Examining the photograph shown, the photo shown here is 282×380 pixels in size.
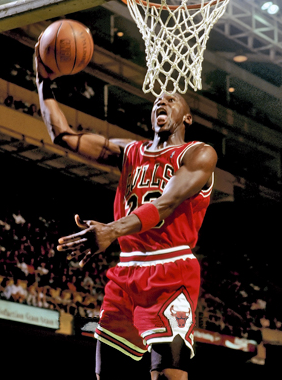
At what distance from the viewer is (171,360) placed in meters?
2.63

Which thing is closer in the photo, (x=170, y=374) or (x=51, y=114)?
(x=170, y=374)

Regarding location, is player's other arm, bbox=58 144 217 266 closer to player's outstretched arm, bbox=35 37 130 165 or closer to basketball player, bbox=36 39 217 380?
basketball player, bbox=36 39 217 380

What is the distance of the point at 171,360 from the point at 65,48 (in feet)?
5.88

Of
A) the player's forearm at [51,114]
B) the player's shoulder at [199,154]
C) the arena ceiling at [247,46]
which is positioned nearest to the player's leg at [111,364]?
the player's shoulder at [199,154]

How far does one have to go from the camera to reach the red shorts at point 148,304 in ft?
8.94

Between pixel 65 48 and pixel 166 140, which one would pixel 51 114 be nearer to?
pixel 65 48

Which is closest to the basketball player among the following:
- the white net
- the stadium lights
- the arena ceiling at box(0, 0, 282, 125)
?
the white net

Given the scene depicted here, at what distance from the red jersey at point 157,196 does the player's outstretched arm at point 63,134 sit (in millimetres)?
180

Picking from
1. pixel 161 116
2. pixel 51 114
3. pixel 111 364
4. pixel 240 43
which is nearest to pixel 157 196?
pixel 161 116

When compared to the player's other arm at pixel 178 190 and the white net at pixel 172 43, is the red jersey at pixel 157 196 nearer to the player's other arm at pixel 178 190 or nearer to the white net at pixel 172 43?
the player's other arm at pixel 178 190

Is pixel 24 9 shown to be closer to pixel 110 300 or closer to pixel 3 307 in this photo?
pixel 110 300

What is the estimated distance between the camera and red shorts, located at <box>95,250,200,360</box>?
2.72 metres

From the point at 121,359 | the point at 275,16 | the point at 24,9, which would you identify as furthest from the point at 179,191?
the point at 275,16

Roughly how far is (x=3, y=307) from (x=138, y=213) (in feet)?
21.4
